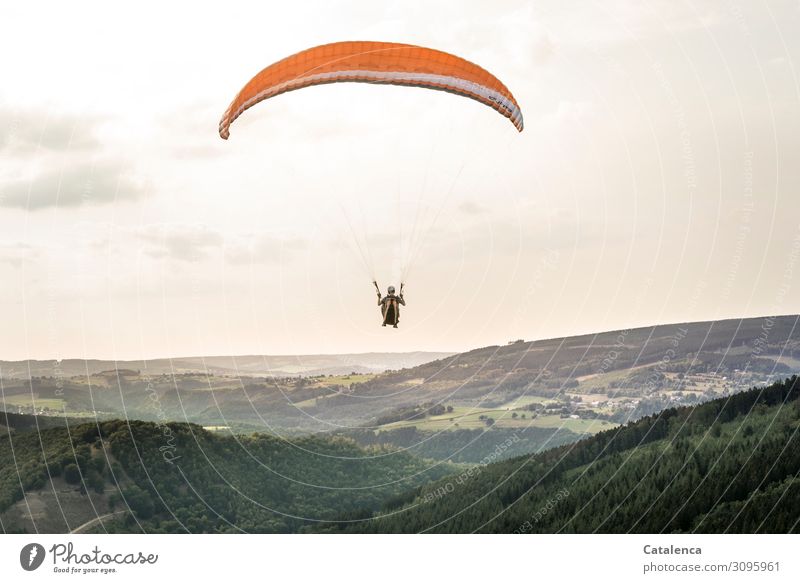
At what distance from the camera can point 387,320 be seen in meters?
35.7

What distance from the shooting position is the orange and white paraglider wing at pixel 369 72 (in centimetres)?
3544

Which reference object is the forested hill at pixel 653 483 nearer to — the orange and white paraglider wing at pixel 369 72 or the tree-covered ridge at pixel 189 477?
the tree-covered ridge at pixel 189 477

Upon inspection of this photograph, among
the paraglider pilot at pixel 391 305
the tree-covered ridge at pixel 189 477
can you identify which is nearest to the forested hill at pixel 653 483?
the tree-covered ridge at pixel 189 477

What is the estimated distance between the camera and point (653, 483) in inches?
4658

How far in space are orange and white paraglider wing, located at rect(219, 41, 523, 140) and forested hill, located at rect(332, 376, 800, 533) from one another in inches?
2907

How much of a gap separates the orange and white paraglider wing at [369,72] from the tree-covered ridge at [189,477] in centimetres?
8935

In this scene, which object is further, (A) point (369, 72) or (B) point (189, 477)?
(B) point (189, 477)

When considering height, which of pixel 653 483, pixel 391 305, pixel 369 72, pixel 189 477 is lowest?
pixel 189 477

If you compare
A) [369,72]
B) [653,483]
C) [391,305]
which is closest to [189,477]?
[653,483]

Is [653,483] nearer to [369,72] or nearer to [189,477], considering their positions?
[189,477]

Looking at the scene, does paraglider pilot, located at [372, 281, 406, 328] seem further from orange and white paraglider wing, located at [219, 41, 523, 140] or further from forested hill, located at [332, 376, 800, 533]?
forested hill, located at [332, 376, 800, 533]

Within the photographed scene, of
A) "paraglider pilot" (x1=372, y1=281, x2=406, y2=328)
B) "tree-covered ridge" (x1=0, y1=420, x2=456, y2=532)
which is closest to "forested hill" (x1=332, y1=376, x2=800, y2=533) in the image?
"tree-covered ridge" (x1=0, y1=420, x2=456, y2=532)

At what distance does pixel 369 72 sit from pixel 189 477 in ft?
348
